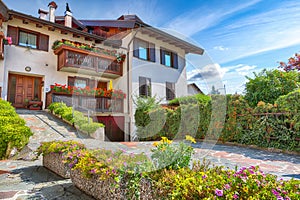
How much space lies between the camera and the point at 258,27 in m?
4.53

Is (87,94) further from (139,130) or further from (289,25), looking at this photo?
(289,25)

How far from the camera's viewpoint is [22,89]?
390 inches

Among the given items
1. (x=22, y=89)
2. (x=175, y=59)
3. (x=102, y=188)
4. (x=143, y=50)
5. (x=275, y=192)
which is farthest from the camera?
(x=175, y=59)

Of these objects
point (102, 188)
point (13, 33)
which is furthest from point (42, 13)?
point (102, 188)

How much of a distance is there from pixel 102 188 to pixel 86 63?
9067 mm

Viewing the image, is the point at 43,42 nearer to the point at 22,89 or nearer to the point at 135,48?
the point at 22,89

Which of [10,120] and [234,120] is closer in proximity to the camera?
[10,120]

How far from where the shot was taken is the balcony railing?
935cm

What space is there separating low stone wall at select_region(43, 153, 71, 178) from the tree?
5.84 m

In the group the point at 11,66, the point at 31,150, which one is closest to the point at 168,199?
the point at 31,150

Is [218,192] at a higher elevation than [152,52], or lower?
lower

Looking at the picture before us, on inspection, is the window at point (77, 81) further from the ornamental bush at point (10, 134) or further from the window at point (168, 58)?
the ornamental bush at point (10, 134)

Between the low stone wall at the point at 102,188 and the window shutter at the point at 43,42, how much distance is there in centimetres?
945

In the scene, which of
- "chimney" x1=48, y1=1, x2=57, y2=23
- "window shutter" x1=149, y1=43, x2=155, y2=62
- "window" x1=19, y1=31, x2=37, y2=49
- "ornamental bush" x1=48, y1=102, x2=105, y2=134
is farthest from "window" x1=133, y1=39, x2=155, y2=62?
"window" x1=19, y1=31, x2=37, y2=49
